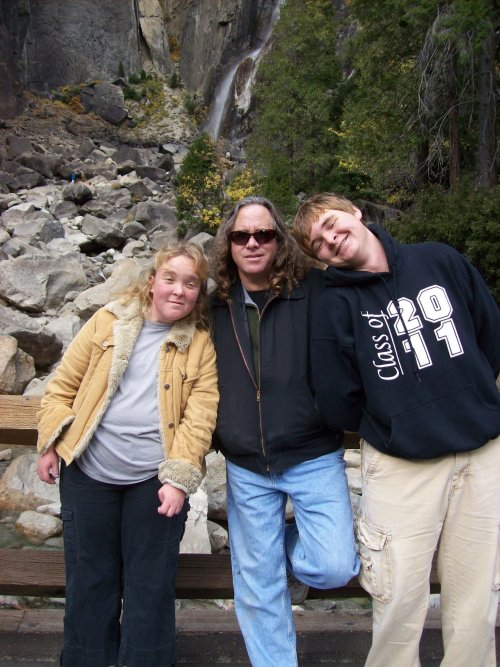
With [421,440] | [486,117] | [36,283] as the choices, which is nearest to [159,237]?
[36,283]

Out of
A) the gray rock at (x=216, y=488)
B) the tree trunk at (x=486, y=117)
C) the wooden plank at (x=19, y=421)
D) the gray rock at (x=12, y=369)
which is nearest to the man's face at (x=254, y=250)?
the wooden plank at (x=19, y=421)

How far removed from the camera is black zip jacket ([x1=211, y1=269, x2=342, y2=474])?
6.35 ft

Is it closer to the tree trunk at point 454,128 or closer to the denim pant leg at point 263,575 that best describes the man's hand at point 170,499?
the denim pant leg at point 263,575

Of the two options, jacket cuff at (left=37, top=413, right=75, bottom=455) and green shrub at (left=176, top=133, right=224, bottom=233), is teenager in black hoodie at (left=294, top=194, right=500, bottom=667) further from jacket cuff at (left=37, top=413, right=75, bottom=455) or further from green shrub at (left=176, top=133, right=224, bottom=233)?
green shrub at (left=176, top=133, right=224, bottom=233)

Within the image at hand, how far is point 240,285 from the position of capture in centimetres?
213

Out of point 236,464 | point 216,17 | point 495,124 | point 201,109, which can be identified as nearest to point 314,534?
point 236,464

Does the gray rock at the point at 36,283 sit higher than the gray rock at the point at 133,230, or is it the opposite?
the gray rock at the point at 133,230

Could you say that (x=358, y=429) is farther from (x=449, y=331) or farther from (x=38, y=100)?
(x=38, y=100)

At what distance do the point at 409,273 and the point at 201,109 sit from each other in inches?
1863

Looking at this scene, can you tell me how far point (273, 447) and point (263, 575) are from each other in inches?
18.2

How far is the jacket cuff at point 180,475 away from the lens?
6.09ft

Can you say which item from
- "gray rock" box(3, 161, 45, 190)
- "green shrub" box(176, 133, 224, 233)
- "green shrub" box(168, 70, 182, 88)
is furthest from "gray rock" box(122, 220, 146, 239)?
"green shrub" box(168, 70, 182, 88)

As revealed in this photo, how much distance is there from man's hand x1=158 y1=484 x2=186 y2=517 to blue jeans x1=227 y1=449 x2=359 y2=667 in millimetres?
252

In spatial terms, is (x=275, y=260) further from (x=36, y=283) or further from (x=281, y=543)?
(x=36, y=283)
